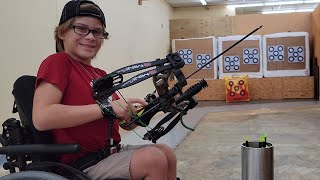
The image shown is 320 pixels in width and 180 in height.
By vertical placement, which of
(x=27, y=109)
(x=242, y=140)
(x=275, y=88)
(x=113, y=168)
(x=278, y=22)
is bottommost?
(x=242, y=140)

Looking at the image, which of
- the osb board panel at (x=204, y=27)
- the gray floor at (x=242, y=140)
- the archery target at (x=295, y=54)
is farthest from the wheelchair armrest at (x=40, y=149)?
the osb board panel at (x=204, y=27)

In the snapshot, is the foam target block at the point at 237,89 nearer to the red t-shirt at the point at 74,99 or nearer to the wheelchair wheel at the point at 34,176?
the red t-shirt at the point at 74,99

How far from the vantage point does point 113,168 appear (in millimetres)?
1044

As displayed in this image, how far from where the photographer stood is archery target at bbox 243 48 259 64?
7125 mm

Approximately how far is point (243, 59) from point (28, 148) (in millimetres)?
6499

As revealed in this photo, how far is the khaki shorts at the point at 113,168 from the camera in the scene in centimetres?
103

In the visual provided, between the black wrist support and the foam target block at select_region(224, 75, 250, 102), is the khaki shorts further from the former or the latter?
the foam target block at select_region(224, 75, 250, 102)

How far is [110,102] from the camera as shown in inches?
40.4

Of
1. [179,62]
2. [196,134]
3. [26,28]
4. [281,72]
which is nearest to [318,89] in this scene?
[281,72]

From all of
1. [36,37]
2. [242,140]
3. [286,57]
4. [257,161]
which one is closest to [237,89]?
[286,57]

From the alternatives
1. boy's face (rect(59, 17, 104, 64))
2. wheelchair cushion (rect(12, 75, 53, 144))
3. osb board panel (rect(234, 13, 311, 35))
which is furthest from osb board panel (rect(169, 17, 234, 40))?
wheelchair cushion (rect(12, 75, 53, 144))

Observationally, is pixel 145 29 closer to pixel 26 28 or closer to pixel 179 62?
pixel 26 28

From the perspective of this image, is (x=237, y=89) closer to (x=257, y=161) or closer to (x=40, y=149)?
(x=257, y=161)

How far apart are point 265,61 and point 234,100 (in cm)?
103
